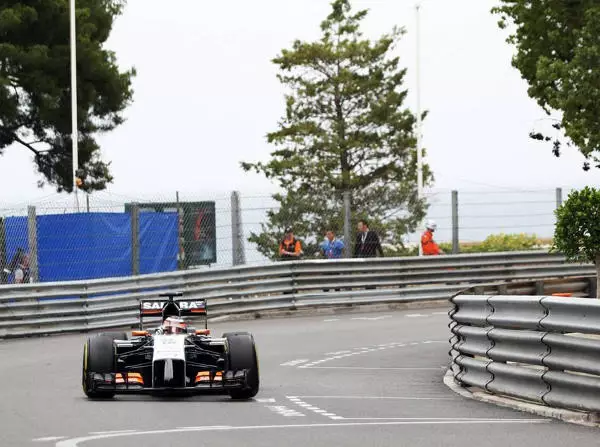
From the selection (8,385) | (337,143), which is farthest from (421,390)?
(337,143)

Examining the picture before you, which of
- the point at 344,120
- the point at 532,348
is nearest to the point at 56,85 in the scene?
the point at 344,120

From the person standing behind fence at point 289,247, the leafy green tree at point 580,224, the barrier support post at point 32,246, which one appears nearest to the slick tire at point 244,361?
the leafy green tree at point 580,224

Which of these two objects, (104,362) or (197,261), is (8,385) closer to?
(104,362)

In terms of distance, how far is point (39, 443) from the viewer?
9312mm

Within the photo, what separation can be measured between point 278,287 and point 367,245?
8.55 ft

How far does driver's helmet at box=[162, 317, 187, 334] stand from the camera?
42.0 feet

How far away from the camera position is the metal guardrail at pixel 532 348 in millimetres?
10562

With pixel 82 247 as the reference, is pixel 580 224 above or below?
above

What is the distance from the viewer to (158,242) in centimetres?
2533

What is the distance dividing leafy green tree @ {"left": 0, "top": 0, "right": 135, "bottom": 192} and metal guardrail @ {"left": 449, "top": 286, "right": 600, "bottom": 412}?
35.5 meters

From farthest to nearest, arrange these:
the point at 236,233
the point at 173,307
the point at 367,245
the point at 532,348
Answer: the point at 367,245, the point at 236,233, the point at 173,307, the point at 532,348

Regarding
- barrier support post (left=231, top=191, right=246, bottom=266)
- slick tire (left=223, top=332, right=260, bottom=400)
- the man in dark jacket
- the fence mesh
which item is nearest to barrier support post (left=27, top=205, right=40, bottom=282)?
the fence mesh

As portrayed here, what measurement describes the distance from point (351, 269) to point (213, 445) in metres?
18.1

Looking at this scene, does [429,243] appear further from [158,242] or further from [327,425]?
[327,425]
